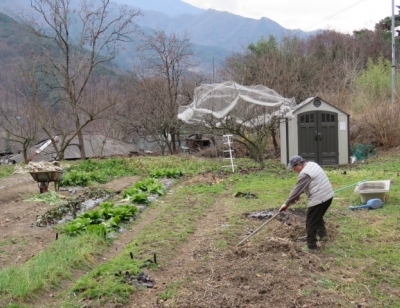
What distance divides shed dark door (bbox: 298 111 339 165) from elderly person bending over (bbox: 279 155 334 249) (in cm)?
1115

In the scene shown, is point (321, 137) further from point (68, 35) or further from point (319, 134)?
point (68, 35)

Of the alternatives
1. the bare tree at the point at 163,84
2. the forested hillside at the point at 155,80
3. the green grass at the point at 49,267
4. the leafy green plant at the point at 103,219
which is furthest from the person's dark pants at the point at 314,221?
the bare tree at the point at 163,84

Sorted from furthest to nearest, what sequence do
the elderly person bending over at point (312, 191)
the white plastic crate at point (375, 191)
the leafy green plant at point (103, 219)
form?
the white plastic crate at point (375, 191)
the leafy green plant at point (103, 219)
the elderly person bending over at point (312, 191)

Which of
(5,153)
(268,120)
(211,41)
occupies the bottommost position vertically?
(5,153)

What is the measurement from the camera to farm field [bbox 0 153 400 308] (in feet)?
15.2

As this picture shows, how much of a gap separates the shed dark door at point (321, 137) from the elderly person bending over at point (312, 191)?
11148 millimetres

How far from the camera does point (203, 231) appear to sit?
7641mm

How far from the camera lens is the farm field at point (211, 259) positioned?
15.2ft

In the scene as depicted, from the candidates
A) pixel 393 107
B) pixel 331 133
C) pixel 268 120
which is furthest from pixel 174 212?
pixel 393 107

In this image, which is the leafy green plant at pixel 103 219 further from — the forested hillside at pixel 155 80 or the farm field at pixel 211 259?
the forested hillside at pixel 155 80

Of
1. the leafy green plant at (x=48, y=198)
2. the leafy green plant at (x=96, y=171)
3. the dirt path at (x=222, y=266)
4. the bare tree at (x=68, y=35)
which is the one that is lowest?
the leafy green plant at (x=96, y=171)

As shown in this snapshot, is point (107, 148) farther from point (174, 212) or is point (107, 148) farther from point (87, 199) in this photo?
point (174, 212)

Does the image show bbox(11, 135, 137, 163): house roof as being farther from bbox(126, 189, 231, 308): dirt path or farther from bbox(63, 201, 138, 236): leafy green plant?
bbox(126, 189, 231, 308): dirt path

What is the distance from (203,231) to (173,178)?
7496mm
